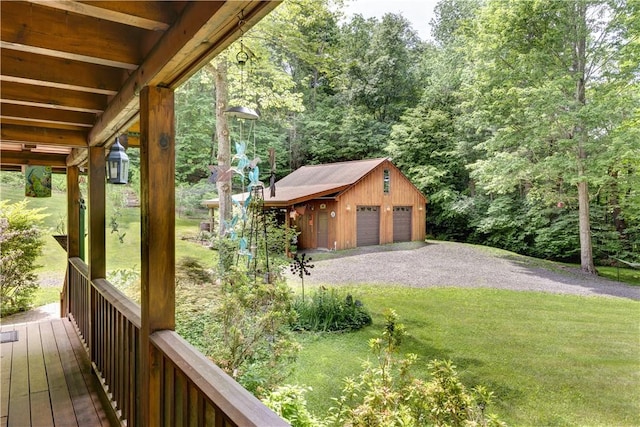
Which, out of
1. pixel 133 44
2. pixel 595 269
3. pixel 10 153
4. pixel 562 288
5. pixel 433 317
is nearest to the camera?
pixel 133 44

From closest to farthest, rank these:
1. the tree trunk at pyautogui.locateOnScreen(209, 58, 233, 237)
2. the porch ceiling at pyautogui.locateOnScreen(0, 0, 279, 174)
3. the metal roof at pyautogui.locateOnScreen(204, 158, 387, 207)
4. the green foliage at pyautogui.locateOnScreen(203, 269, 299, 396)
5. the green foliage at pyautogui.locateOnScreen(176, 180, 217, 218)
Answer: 1. the porch ceiling at pyautogui.locateOnScreen(0, 0, 279, 174)
2. the green foliage at pyautogui.locateOnScreen(203, 269, 299, 396)
3. the tree trunk at pyautogui.locateOnScreen(209, 58, 233, 237)
4. the metal roof at pyautogui.locateOnScreen(204, 158, 387, 207)
5. the green foliage at pyautogui.locateOnScreen(176, 180, 217, 218)

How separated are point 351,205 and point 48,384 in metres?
11.3

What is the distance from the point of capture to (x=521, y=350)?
5.64 m

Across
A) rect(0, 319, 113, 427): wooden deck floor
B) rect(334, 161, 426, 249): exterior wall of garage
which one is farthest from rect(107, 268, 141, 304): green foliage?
rect(334, 161, 426, 249): exterior wall of garage

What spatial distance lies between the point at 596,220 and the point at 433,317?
10.0 metres

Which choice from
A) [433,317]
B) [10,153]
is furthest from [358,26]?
[10,153]

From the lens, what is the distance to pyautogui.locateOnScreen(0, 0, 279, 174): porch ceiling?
1.12 meters

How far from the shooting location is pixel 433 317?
22.8 feet

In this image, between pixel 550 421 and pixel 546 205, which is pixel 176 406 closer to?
pixel 550 421

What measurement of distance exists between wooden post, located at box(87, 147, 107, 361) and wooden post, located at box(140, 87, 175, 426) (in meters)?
1.61

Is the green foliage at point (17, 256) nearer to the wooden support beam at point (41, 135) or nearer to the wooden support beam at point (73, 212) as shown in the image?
the wooden support beam at point (73, 212)

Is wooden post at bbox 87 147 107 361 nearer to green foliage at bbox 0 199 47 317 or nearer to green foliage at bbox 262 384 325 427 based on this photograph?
green foliage at bbox 262 384 325 427

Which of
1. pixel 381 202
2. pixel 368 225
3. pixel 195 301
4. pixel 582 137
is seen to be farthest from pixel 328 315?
pixel 582 137

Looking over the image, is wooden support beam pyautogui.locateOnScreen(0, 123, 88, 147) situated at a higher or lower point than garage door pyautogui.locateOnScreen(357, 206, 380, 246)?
higher
